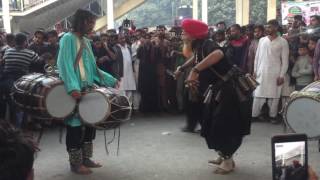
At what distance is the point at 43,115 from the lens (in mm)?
4969

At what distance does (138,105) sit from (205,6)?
1257cm

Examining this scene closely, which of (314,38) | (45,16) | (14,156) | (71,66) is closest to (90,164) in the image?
(71,66)

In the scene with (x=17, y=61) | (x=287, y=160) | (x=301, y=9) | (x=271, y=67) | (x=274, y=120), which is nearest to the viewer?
(x=287, y=160)

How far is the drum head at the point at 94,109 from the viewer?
500 cm

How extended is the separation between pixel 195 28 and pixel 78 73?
4.15ft

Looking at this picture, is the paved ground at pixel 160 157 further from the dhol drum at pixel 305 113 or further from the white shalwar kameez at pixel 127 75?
the white shalwar kameez at pixel 127 75

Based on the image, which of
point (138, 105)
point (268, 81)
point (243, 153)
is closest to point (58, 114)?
point (243, 153)

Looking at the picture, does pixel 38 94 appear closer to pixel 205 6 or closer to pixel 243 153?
pixel 243 153

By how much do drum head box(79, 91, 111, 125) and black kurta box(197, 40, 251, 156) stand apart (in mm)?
1058

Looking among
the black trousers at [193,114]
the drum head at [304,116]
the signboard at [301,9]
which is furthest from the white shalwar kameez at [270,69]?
the signboard at [301,9]

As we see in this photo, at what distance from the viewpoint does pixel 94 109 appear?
5.02 metres

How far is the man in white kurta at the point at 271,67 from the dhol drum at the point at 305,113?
332 cm

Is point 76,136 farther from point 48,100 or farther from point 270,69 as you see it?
point 270,69

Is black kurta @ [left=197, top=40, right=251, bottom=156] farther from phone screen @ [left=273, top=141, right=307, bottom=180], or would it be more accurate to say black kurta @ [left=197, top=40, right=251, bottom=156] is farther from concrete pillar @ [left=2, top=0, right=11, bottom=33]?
concrete pillar @ [left=2, top=0, right=11, bottom=33]
